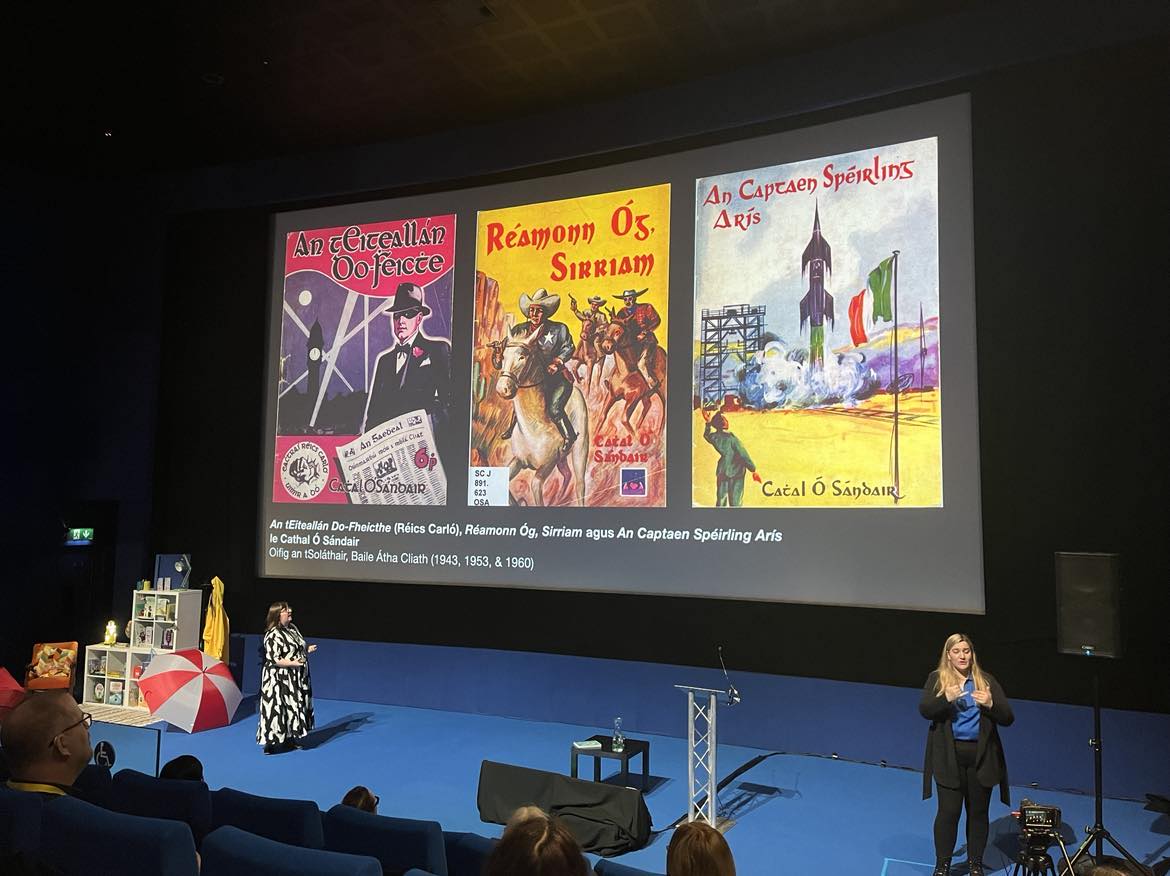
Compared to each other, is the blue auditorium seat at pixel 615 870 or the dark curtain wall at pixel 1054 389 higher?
the dark curtain wall at pixel 1054 389

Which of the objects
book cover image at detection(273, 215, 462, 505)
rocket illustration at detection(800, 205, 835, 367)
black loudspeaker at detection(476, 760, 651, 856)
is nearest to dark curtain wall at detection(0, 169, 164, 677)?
book cover image at detection(273, 215, 462, 505)

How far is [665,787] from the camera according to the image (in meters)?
5.91

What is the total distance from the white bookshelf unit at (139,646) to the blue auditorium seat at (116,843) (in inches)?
251

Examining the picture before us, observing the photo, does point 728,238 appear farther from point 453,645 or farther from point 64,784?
point 64,784

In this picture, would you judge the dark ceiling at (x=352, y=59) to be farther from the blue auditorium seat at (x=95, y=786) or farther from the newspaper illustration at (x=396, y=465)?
the blue auditorium seat at (x=95, y=786)

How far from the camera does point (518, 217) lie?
7668 mm

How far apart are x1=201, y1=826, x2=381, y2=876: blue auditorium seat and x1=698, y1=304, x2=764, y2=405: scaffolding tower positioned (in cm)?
498

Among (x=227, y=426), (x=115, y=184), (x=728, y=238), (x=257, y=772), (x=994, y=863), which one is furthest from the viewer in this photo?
(x=115, y=184)

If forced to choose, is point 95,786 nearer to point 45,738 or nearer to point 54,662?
point 45,738

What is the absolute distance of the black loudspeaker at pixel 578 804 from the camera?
15.3ft

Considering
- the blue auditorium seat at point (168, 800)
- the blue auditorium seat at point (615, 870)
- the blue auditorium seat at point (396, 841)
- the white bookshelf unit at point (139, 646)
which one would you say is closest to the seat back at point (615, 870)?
the blue auditorium seat at point (615, 870)

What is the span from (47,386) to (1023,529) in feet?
30.6

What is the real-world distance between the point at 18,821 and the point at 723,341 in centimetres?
535

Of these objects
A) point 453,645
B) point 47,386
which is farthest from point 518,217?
point 47,386
